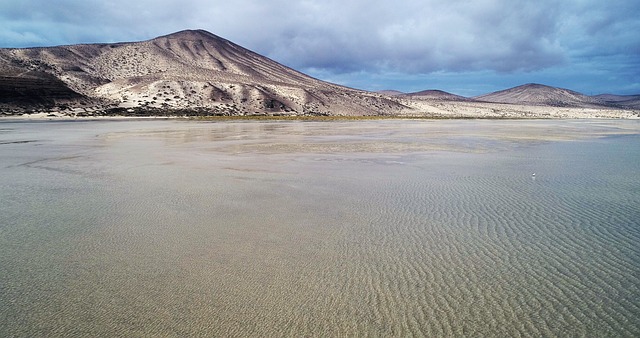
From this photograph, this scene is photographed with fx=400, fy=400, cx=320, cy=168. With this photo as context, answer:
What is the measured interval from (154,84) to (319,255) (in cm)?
6640

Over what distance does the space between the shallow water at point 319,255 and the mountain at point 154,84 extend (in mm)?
45907

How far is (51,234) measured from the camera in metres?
5.02

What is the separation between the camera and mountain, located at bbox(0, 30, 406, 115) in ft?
161

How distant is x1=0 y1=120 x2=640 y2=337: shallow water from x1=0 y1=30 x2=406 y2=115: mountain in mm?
45907

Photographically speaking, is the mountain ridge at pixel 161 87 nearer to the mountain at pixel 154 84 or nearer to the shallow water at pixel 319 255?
the mountain at pixel 154 84

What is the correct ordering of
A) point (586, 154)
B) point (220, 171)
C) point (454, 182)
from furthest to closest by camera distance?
point (586, 154), point (220, 171), point (454, 182)

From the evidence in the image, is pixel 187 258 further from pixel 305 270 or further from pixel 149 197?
pixel 149 197

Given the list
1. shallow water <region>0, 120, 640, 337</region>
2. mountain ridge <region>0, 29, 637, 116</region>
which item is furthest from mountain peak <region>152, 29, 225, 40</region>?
shallow water <region>0, 120, 640, 337</region>

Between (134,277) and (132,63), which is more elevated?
(132,63)

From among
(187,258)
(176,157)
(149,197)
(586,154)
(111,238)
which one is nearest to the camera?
(187,258)

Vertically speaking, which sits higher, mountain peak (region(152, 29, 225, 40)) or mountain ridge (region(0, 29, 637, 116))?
mountain peak (region(152, 29, 225, 40))

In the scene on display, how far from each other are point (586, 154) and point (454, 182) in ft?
26.8

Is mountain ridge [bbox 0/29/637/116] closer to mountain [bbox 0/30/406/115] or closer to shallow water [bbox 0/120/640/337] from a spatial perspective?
mountain [bbox 0/30/406/115]

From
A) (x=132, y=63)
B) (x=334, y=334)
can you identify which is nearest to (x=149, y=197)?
(x=334, y=334)
